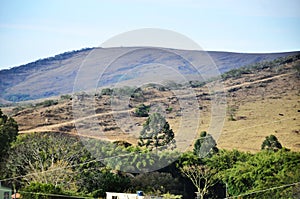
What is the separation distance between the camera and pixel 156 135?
32312 mm

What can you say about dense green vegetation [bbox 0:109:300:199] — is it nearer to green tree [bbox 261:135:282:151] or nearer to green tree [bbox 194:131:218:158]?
green tree [bbox 194:131:218:158]

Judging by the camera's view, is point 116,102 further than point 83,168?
Yes

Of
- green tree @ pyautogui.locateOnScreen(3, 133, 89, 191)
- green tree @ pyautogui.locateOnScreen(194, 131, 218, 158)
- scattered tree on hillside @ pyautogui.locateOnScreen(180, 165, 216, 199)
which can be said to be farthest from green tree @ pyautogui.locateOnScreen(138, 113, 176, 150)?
green tree @ pyautogui.locateOnScreen(3, 133, 89, 191)

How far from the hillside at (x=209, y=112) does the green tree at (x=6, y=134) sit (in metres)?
5.58

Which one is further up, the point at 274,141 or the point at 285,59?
the point at 285,59

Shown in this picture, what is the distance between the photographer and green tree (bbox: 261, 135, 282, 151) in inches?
1358

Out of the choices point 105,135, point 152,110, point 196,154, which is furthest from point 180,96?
point 196,154

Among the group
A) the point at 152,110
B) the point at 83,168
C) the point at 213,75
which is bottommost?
the point at 83,168

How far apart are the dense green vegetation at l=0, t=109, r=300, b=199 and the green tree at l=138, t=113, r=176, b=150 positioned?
6.86ft

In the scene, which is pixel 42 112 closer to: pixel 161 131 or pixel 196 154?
pixel 161 131

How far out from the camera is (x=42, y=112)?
4397 centimetres

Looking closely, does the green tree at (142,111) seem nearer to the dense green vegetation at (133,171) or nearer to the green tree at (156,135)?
the green tree at (156,135)

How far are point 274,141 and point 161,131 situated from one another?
7412 millimetres

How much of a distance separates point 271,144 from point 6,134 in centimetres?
1613
